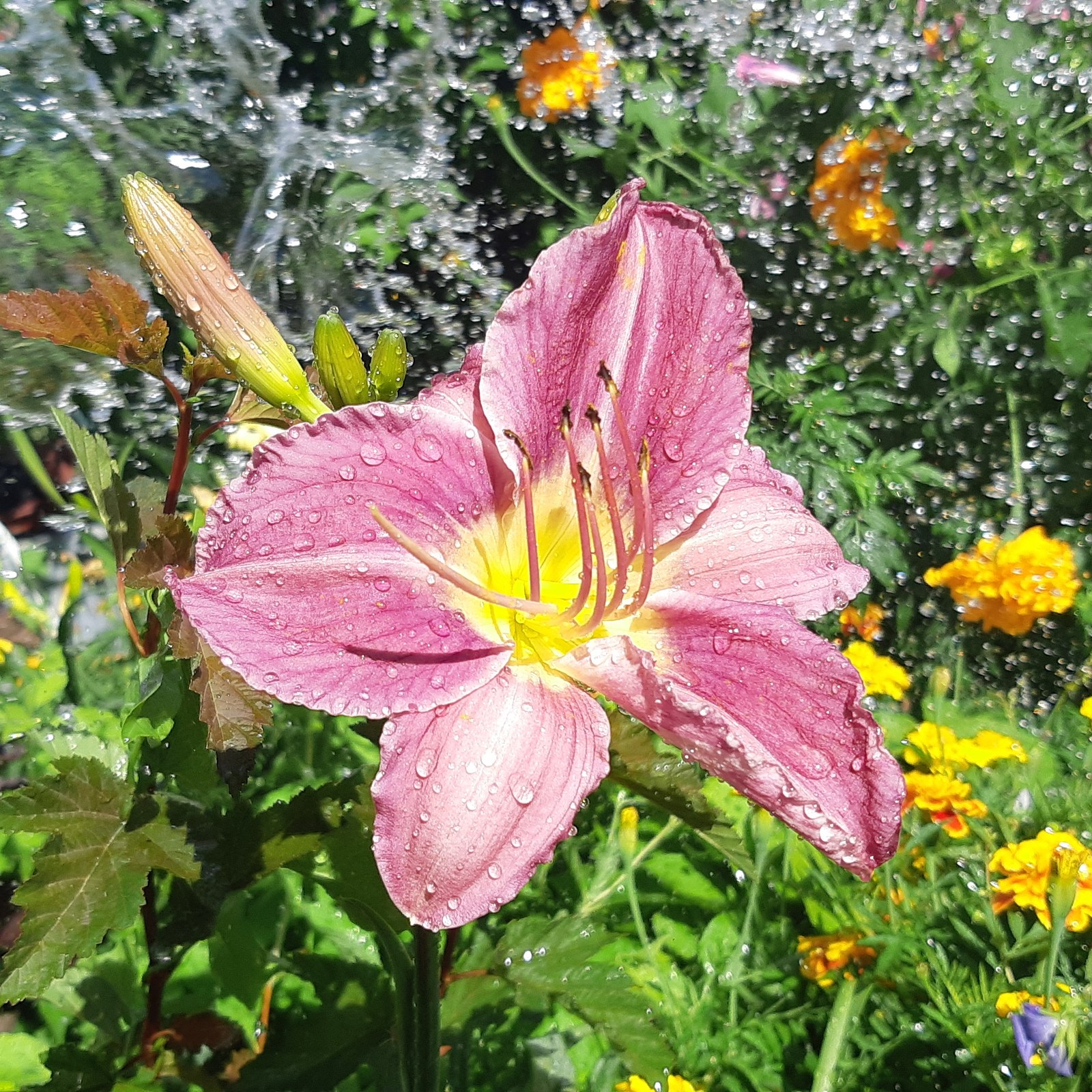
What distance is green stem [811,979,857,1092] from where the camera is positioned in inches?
38.0

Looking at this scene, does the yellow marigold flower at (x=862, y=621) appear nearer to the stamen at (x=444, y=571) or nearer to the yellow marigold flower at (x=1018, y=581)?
the yellow marigold flower at (x=1018, y=581)

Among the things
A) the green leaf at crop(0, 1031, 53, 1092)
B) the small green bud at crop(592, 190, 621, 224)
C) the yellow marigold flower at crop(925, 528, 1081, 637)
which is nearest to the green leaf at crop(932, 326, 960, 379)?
the yellow marigold flower at crop(925, 528, 1081, 637)

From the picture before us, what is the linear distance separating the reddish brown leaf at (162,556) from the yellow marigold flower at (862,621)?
5.17 feet

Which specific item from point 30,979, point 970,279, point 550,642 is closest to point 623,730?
point 550,642

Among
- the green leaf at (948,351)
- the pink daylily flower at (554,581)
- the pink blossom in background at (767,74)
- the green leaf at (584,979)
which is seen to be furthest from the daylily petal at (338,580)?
the pink blossom in background at (767,74)

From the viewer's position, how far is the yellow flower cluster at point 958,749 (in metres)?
1.29

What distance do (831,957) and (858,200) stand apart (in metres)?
1.58

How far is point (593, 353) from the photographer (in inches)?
22.9

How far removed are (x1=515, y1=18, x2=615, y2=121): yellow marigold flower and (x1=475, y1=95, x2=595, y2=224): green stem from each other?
0.08 m

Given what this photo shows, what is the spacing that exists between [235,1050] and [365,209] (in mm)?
2136

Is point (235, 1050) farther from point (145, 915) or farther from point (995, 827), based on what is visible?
point (995, 827)

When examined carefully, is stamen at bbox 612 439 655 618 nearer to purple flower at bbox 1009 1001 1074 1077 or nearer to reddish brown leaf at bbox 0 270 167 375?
reddish brown leaf at bbox 0 270 167 375

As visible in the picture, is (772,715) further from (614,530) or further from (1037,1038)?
(1037,1038)

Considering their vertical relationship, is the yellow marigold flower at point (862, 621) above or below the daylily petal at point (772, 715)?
below
